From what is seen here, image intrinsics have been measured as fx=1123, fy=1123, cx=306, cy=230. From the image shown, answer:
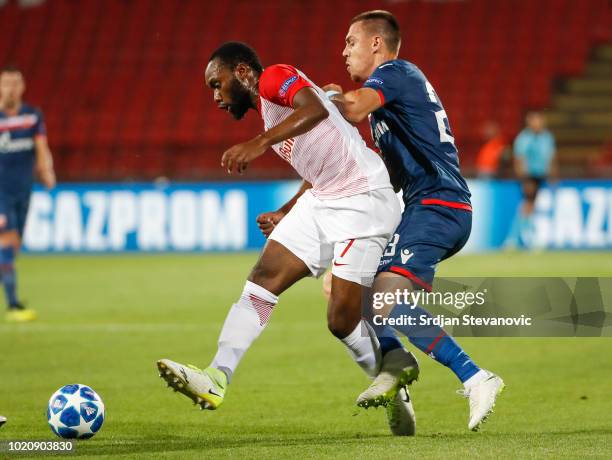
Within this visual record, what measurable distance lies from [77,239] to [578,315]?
522 inches

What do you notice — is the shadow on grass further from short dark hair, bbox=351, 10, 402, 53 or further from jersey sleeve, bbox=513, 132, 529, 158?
jersey sleeve, bbox=513, 132, 529, 158

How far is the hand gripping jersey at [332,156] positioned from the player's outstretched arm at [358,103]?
0.24 m

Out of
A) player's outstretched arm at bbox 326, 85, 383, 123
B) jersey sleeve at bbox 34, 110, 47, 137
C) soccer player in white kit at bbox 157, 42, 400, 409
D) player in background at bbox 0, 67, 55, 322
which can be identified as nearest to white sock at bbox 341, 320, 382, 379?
soccer player in white kit at bbox 157, 42, 400, 409

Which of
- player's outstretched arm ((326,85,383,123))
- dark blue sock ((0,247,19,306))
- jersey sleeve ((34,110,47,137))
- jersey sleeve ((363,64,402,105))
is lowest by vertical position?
dark blue sock ((0,247,19,306))

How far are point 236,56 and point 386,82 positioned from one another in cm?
74

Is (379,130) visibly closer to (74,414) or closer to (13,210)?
(74,414)

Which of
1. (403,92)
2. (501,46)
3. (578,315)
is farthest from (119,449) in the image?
(501,46)

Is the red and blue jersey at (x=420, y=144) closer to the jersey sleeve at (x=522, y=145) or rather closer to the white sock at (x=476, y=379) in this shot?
the white sock at (x=476, y=379)

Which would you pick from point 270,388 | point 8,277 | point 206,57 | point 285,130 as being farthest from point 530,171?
point 285,130

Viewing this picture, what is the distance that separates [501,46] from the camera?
82.5 ft

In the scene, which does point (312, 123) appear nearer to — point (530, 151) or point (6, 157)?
point (6, 157)

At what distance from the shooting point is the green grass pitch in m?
5.16

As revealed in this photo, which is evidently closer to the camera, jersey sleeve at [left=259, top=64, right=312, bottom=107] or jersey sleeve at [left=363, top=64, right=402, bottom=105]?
jersey sleeve at [left=259, top=64, right=312, bottom=107]

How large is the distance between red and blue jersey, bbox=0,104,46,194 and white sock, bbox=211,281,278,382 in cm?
635
